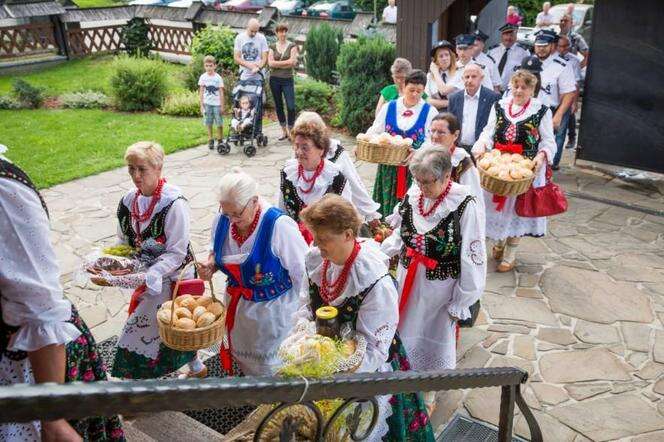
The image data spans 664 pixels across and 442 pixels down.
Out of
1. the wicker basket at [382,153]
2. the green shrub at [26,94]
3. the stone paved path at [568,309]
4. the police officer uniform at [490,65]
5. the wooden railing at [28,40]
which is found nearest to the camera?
the stone paved path at [568,309]

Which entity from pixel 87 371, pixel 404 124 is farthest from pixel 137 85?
pixel 87 371

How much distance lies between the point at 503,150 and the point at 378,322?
4095 mm

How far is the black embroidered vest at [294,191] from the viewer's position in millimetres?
5273

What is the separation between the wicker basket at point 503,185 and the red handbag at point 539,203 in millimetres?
840

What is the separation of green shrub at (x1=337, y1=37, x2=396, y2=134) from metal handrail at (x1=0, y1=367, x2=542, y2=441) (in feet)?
35.8

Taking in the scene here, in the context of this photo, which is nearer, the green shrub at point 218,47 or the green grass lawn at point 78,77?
the green shrub at point 218,47

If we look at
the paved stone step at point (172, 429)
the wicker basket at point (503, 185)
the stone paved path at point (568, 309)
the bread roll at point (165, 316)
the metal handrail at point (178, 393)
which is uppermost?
the metal handrail at point (178, 393)

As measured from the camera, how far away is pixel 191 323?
3.86 metres

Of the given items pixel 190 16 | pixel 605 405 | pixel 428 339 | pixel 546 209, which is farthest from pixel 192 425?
pixel 190 16

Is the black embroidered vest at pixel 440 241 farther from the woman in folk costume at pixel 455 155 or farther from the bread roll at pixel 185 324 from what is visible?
the bread roll at pixel 185 324

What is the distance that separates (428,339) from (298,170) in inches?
72.0

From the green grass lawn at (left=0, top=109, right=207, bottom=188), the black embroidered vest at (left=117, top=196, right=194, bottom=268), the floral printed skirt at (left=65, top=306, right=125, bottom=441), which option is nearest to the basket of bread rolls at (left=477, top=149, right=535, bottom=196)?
the black embroidered vest at (left=117, top=196, right=194, bottom=268)

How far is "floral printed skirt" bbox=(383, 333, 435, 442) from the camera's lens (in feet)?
11.6

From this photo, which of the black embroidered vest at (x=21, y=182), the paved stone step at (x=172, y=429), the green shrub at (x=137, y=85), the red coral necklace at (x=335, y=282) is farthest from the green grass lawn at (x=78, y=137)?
the black embroidered vest at (x=21, y=182)
